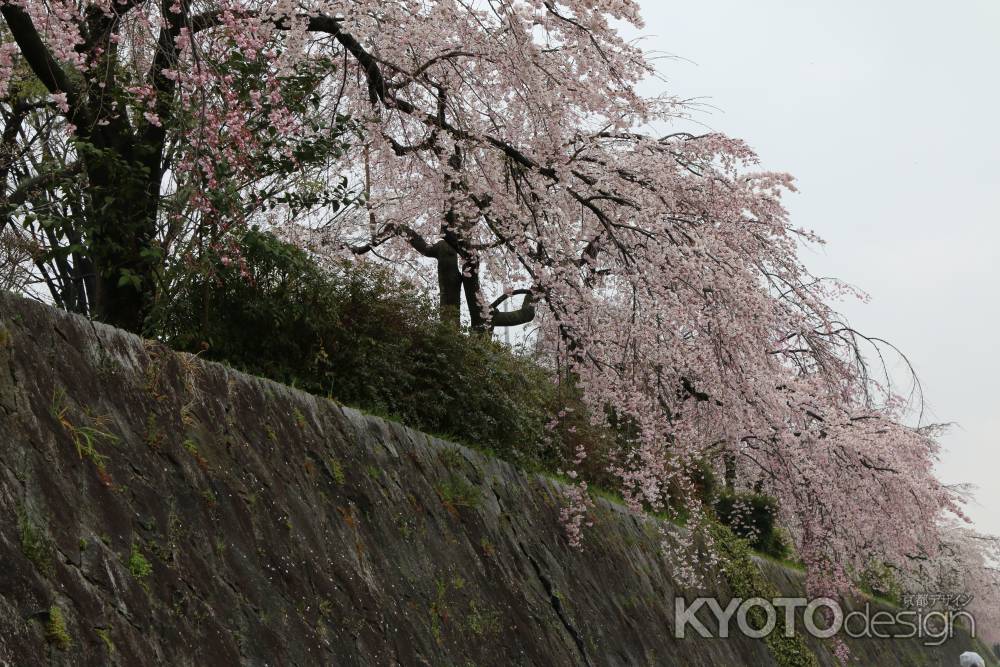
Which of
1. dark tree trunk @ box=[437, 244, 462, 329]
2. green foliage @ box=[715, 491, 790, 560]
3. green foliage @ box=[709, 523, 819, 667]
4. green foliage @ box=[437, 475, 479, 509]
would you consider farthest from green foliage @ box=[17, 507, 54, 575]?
green foliage @ box=[715, 491, 790, 560]

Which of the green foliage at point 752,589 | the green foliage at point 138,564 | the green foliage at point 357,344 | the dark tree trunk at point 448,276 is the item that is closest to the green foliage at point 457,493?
the green foliage at point 357,344

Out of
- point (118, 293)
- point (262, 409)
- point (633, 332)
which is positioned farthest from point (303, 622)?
point (633, 332)

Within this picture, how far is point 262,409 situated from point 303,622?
163 cm

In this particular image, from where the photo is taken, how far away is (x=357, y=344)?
1005 cm

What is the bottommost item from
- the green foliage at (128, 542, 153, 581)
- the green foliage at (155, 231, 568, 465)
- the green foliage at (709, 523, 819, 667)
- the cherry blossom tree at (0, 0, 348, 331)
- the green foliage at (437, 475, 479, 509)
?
the green foliage at (709, 523, 819, 667)

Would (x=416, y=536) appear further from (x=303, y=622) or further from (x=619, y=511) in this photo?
(x=619, y=511)

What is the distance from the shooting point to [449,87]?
10047 mm

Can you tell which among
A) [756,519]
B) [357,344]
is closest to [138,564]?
[357,344]

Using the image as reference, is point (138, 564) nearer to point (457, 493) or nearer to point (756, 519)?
point (457, 493)

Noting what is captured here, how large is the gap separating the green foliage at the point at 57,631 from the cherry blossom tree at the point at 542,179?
3.61 metres

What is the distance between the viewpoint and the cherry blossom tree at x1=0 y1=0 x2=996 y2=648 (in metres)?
8.29

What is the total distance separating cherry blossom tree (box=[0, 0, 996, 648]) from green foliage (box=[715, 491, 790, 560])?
741 cm

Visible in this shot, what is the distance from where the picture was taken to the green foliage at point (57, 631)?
4.21m

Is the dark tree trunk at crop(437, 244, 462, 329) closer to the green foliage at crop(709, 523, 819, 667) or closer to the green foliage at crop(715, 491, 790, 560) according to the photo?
the green foliage at crop(709, 523, 819, 667)
